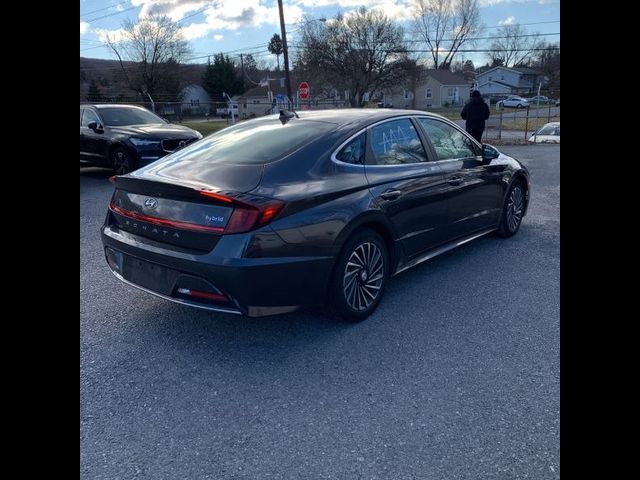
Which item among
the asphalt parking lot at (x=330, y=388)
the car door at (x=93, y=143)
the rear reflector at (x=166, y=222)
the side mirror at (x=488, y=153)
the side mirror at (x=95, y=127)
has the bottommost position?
the asphalt parking lot at (x=330, y=388)

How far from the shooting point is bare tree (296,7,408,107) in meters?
44.9

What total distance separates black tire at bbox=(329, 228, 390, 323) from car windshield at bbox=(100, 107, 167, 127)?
917 centimetres

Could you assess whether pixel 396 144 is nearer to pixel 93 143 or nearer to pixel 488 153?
pixel 488 153

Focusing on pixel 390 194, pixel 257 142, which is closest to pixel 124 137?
pixel 257 142

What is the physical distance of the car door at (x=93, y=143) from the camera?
11.1 metres

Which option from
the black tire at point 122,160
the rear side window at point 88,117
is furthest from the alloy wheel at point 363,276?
the rear side window at point 88,117

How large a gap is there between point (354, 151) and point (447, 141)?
1.50 m

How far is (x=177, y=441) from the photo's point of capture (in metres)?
2.62

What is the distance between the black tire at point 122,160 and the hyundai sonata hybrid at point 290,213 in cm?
680

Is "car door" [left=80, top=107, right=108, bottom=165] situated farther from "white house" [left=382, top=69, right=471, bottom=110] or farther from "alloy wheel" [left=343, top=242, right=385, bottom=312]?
"white house" [left=382, top=69, right=471, bottom=110]

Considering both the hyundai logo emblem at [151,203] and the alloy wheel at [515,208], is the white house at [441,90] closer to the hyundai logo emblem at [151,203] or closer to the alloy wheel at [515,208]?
the alloy wheel at [515,208]

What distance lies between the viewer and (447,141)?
5059 millimetres
